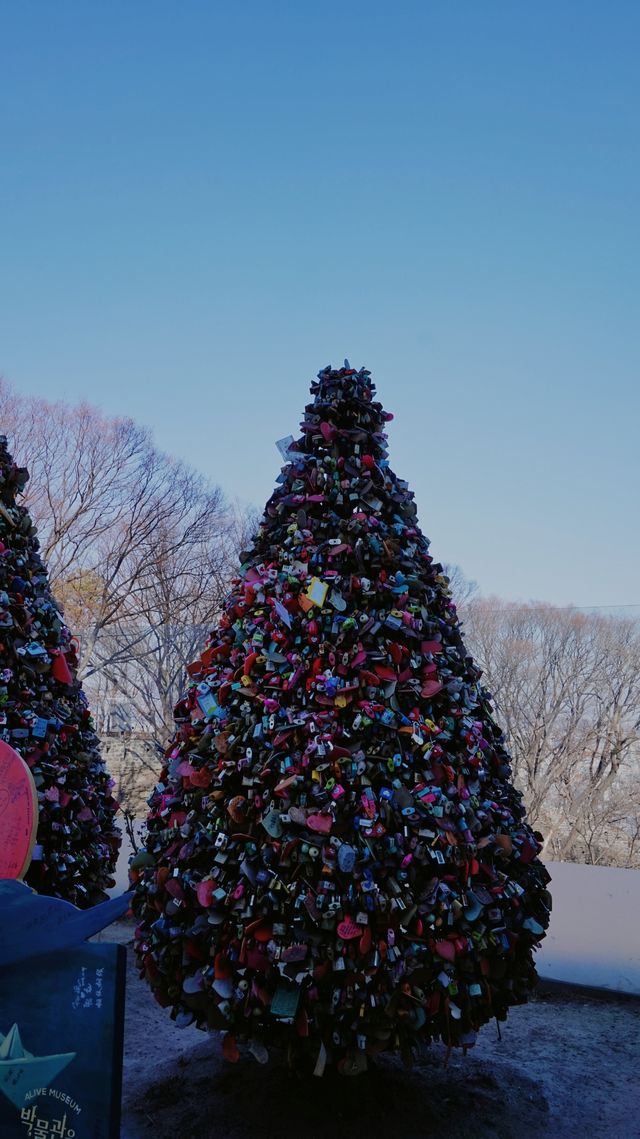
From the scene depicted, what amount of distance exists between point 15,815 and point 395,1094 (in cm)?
214

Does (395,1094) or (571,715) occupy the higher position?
(571,715)

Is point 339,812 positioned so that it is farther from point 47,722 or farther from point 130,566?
point 130,566

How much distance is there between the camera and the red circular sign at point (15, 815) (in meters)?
3.31

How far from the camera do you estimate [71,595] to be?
55.6ft

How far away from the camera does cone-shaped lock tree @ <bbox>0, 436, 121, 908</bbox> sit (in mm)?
4430

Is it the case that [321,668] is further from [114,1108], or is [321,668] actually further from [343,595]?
[114,1108]

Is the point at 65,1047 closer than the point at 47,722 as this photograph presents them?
Yes

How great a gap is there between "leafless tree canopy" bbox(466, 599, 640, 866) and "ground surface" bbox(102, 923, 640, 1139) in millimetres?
7078

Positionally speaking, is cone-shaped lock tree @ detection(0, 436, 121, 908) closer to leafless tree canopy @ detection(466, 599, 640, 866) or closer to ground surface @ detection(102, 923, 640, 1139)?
ground surface @ detection(102, 923, 640, 1139)

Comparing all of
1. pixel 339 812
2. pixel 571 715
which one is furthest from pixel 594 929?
pixel 571 715

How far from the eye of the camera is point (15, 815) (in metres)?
3.37

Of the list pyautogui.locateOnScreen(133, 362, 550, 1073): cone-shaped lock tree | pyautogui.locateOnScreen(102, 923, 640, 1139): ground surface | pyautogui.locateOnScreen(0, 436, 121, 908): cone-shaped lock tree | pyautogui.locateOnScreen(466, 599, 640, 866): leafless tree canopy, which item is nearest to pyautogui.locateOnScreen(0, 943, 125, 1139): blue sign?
pyautogui.locateOnScreen(133, 362, 550, 1073): cone-shaped lock tree

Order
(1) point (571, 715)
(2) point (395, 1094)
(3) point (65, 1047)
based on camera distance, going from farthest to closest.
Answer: (1) point (571, 715) < (2) point (395, 1094) < (3) point (65, 1047)

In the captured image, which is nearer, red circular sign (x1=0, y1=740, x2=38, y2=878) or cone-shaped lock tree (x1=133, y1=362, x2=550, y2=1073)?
cone-shaped lock tree (x1=133, y1=362, x2=550, y2=1073)
